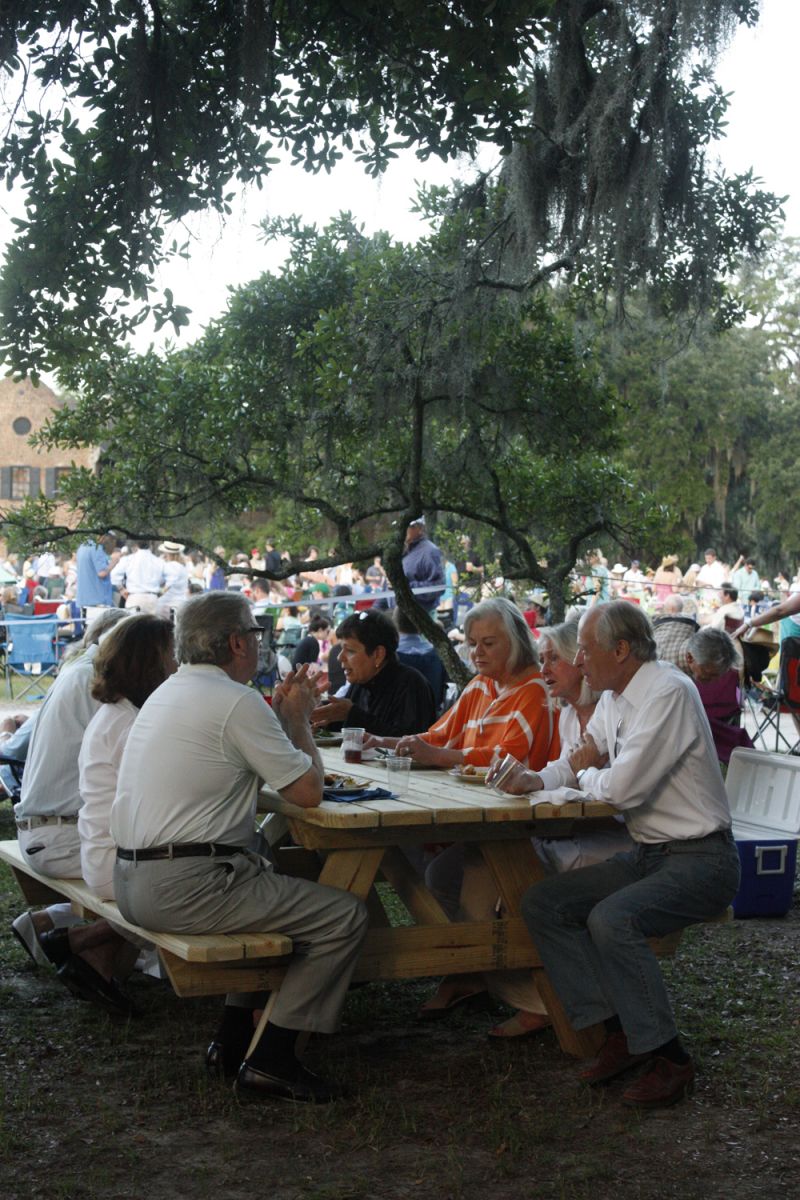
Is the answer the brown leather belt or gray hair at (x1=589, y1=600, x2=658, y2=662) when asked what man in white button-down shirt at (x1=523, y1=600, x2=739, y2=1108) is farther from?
the brown leather belt

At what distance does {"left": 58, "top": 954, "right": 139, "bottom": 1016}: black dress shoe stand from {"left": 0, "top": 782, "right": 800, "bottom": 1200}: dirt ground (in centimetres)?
7

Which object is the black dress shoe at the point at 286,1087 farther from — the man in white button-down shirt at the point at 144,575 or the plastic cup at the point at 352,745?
the man in white button-down shirt at the point at 144,575

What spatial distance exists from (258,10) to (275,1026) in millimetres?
4096

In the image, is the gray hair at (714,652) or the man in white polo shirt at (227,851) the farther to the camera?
the gray hair at (714,652)

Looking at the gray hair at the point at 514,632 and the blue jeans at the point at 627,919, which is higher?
the gray hair at the point at 514,632

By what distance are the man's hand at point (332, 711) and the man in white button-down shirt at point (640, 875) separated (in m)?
1.79

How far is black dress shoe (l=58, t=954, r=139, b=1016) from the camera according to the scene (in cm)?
430

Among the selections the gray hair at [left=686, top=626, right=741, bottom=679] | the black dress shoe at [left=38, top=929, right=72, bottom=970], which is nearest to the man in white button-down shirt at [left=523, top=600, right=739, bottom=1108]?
the black dress shoe at [left=38, top=929, right=72, bottom=970]

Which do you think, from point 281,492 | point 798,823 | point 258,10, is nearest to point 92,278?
point 258,10

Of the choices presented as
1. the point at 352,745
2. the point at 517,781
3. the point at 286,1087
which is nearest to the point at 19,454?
the point at 352,745

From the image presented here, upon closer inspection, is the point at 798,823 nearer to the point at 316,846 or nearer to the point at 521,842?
the point at 521,842

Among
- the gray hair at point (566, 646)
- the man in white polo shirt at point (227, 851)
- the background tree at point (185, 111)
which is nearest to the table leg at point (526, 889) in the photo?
the man in white polo shirt at point (227, 851)

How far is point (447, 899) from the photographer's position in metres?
4.58

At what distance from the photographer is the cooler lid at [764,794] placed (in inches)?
216
